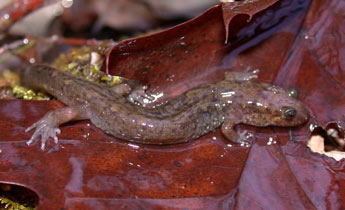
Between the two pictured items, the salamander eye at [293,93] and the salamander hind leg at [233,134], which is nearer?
the salamander hind leg at [233,134]

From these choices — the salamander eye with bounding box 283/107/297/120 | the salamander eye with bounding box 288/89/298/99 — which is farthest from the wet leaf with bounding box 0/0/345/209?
the salamander eye with bounding box 283/107/297/120

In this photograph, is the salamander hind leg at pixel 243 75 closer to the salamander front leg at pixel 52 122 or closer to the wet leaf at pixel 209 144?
the wet leaf at pixel 209 144

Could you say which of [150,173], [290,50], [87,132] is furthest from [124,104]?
[290,50]

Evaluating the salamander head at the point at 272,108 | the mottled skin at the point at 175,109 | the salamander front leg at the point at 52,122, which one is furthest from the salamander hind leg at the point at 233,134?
the salamander front leg at the point at 52,122

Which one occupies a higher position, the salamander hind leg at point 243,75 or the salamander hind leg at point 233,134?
the salamander hind leg at point 243,75

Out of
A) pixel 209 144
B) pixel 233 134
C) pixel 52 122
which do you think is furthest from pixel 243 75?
pixel 52 122

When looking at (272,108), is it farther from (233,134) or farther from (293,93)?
(233,134)

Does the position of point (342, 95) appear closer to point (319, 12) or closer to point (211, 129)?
point (319, 12)
